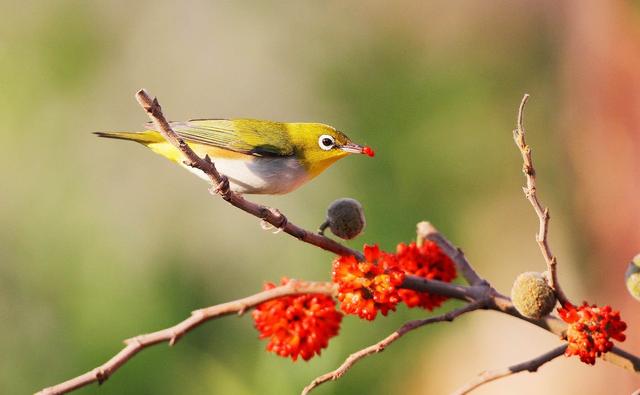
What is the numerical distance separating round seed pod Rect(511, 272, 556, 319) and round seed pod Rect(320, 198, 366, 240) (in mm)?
402

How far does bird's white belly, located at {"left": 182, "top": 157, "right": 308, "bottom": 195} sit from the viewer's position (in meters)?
2.06

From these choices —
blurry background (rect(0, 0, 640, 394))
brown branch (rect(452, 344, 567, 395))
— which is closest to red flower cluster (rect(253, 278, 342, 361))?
brown branch (rect(452, 344, 567, 395))

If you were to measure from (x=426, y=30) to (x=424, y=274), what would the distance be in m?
3.72

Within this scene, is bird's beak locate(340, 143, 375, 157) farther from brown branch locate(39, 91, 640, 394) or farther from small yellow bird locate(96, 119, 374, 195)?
brown branch locate(39, 91, 640, 394)

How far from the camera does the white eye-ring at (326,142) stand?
204 centimetres

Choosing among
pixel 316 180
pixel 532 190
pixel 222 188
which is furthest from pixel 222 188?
pixel 316 180

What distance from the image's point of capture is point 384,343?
124 cm

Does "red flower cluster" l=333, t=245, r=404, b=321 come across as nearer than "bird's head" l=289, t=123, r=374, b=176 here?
Yes

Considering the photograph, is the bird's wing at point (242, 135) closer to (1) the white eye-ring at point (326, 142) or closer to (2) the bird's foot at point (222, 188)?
(1) the white eye-ring at point (326, 142)

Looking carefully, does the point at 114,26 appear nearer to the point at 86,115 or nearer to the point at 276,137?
the point at 86,115

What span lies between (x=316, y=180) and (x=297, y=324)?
8.22 feet

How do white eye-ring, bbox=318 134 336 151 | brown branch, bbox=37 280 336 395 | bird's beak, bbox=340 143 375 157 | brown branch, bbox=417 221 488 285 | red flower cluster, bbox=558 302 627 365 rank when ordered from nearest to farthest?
brown branch, bbox=37 280 336 395
red flower cluster, bbox=558 302 627 365
brown branch, bbox=417 221 488 285
bird's beak, bbox=340 143 375 157
white eye-ring, bbox=318 134 336 151

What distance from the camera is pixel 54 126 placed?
4879 mm

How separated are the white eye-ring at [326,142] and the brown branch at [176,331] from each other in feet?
2.10
